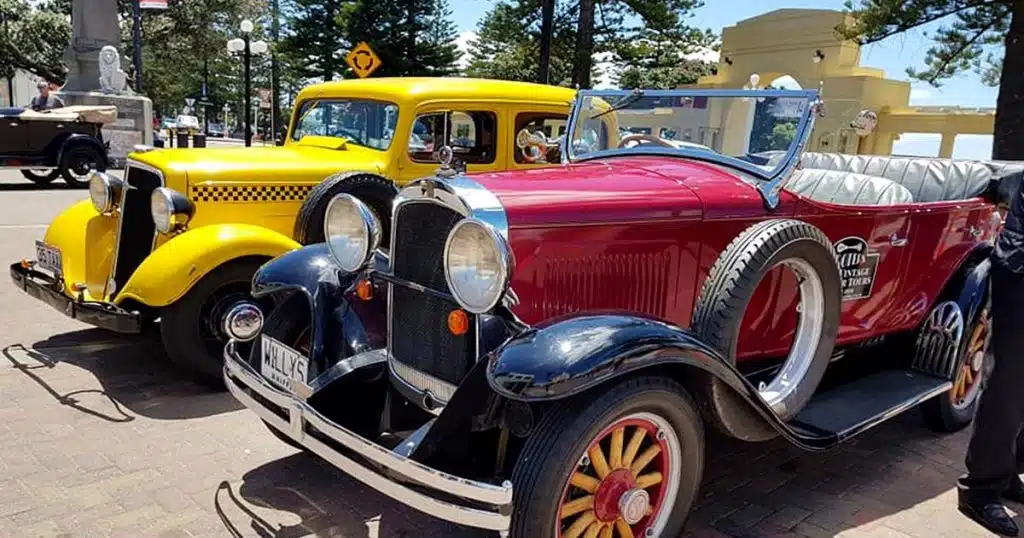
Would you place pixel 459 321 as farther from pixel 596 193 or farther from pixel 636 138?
pixel 636 138

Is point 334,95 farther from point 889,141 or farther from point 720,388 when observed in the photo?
point 889,141

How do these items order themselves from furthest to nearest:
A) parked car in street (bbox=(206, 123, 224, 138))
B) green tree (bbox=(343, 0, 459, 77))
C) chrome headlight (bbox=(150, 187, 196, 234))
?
parked car in street (bbox=(206, 123, 224, 138)), green tree (bbox=(343, 0, 459, 77)), chrome headlight (bbox=(150, 187, 196, 234))

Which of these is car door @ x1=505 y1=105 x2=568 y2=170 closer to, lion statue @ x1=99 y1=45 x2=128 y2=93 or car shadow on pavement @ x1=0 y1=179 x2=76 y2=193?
car shadow on pavement @ x1=0 y1=179 x2=76 y2=193

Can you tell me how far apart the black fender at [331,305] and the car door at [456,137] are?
83.6 inches

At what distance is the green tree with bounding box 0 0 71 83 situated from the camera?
3250 centimetres

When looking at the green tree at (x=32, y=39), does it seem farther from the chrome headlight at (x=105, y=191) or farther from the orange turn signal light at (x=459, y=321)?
the orange turn signal light at (x=459, y=321)

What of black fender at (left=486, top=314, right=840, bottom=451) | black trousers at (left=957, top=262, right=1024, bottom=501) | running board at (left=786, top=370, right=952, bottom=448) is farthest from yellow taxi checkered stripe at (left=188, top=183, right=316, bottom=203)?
black trousers at (left=957, top=262, right=1024, bottom=501)

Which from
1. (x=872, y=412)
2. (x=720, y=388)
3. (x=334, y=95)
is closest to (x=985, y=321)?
(x=872, y=412)

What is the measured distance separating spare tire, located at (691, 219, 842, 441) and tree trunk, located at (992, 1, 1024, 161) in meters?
8.94

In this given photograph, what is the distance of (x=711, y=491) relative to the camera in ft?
10.5

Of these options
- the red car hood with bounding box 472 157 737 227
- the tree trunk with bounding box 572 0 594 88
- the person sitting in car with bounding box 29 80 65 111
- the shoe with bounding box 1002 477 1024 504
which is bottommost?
the shoe with bounding box 1002 477 1024 504

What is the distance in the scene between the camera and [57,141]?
12.6 m

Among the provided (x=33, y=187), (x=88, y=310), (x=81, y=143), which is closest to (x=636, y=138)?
(x=88, y=310)

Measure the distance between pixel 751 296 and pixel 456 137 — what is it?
3344mm
